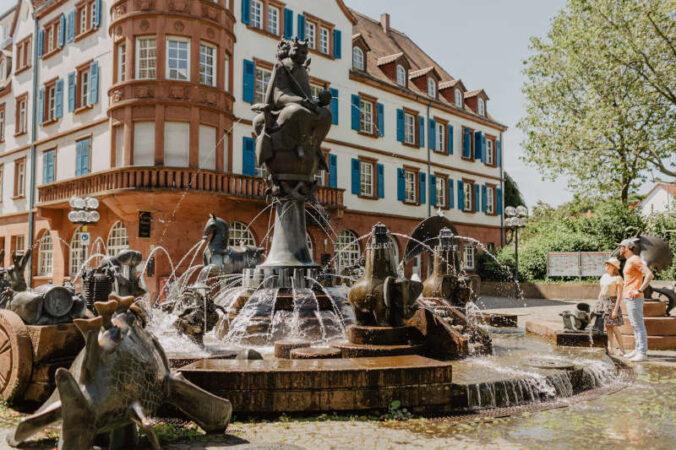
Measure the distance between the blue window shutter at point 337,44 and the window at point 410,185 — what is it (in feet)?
26.1

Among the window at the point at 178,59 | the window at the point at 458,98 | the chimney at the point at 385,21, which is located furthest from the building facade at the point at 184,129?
the chimney at the point at 385,21

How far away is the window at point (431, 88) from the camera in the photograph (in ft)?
120

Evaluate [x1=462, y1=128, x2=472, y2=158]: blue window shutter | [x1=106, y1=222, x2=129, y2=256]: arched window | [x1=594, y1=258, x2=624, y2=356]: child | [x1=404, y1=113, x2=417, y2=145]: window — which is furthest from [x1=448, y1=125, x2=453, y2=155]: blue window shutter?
[x1=594, y1=258, x2=624, y2=356]: child

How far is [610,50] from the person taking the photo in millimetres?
24469

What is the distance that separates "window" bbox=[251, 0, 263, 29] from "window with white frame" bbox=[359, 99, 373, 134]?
7292 mm

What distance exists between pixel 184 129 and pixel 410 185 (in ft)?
52.4

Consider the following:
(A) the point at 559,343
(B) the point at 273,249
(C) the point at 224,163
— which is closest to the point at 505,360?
(A) the point at 559,343

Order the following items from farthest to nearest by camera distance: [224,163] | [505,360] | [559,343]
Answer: [224,163], [559,343], [505,360]

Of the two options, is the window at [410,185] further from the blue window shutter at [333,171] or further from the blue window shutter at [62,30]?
the blue window shutter at [62,30]

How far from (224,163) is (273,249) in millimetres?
14197

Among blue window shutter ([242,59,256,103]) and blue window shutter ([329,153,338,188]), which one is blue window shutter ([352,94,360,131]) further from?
blue window shutter ([242,59,256,103])

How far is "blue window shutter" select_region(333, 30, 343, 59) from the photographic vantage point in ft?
96.5

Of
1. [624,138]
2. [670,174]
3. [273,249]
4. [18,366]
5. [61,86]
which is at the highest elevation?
[61,86]

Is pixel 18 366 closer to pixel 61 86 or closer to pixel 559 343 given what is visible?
pixel 559 343
